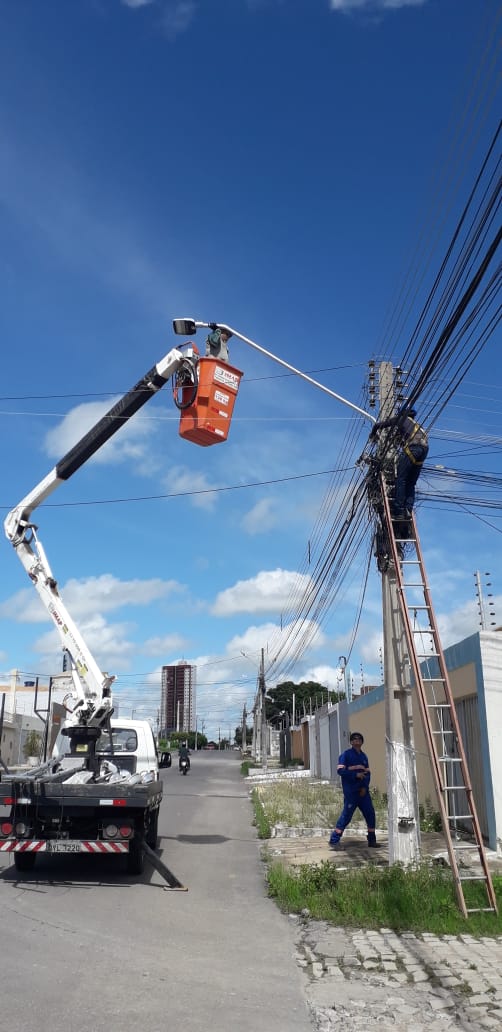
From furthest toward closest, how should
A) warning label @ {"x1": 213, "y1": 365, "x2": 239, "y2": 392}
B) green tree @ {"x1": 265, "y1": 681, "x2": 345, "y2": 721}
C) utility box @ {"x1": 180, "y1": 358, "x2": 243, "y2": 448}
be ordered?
green tree @ {"x1": 265, "y1": 681, "x2": 345, "y2": 721} → warning label @ {"x1": 213, "y1": 365, "x2": 239, "y2": 392} → utility box @ {"x1": 180, "y1": 358, "x2": 243, "y2": 448}

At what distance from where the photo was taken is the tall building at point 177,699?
11462 cm

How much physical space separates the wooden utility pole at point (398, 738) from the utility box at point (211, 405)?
9.34 feet

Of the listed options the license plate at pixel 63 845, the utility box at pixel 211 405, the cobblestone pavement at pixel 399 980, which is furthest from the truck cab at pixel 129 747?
the cobblestone pavement at pixel 399 980

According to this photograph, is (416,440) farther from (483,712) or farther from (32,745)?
(32,745)

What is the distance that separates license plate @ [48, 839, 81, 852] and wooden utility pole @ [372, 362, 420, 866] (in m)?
3.67

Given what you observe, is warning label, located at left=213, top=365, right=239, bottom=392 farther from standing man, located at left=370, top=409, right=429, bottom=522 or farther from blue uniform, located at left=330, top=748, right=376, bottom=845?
blue uniform, located at left=330, top=748, right=376, bottom=845

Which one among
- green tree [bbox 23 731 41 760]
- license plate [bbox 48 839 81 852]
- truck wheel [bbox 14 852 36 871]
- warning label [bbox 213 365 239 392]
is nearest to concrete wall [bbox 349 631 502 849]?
license plate [bbox 48 839 81 852]

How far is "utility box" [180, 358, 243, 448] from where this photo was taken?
9836 millimetres

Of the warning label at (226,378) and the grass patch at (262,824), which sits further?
the grass patch at (262,824)

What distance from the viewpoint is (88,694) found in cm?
1110

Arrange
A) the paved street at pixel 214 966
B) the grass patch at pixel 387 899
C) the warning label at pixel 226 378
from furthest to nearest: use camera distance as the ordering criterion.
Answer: the warning label at pixel 226 378 < the grass patch at pixel 387 899 < the paved street at pixel 214 966

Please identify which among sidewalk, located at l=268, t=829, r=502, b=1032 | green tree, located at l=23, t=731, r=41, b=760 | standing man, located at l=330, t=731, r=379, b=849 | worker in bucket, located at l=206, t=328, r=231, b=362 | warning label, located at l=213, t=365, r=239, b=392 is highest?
worker in bucket, located at l=206, t=328, r=231, b=362

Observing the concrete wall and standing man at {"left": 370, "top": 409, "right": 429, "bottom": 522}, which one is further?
the concrete wall

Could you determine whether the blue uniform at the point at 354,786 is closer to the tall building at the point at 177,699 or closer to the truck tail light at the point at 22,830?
the truck tail light at the point at 22,830
